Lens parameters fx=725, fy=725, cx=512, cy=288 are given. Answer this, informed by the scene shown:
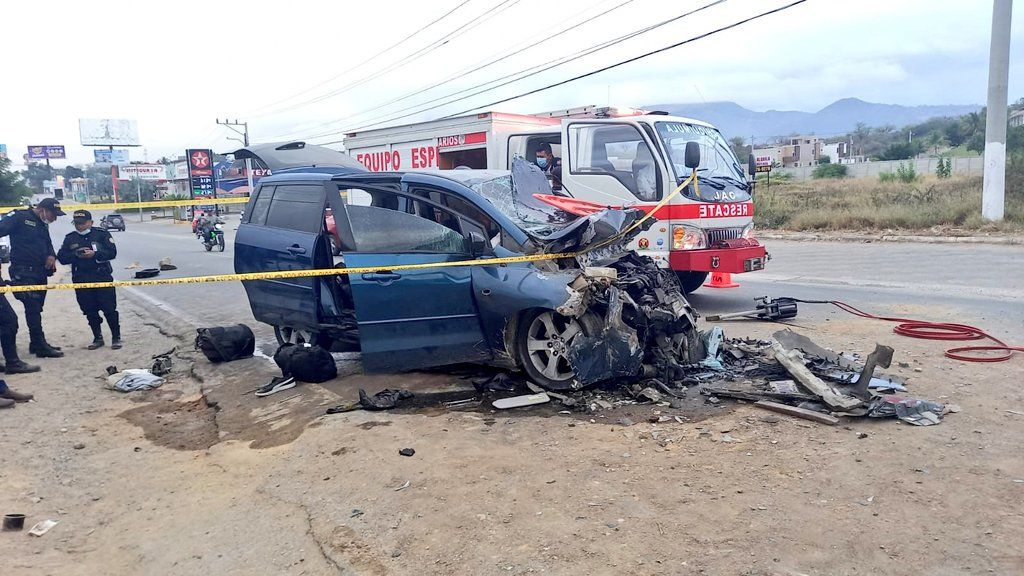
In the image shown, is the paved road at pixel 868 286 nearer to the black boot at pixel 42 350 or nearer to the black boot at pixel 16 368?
the black boot at pixel 42 350

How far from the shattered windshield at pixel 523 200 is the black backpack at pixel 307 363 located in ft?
6.83

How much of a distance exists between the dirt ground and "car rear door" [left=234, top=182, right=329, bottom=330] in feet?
4.15

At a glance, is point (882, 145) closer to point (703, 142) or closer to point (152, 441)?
point (703, 142)

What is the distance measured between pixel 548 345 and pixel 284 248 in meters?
3.11

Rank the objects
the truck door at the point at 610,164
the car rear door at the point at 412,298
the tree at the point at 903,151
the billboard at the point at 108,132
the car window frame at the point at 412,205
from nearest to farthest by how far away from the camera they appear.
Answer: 1. the car rear door at the point at 412,298
2. the car window frame at the point at 412,205
3. the truck door at the point at 610,164
4. the tree at the point at 903,151
5. the billboard at the point at 108,132

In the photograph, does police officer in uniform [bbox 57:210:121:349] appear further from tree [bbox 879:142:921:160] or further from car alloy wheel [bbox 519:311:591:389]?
tree [bbox 879:142:921:160]

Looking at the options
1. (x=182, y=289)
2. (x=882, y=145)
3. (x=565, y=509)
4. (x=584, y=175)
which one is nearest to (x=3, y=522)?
(x=565, y=509)

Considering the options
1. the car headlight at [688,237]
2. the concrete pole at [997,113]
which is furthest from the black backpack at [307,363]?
the concrete pole at [997,113]

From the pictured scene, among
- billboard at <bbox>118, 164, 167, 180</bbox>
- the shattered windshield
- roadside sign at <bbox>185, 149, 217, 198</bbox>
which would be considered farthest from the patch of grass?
billboard at <bbox>118, 164, 167, 180</bbox>

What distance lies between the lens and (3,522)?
4.16m

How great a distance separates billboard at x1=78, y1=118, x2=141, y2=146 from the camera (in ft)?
319

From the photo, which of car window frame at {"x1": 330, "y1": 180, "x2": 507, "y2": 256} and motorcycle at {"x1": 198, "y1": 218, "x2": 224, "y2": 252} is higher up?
car window frame at {"x1": 330, "y1": 180, "x2": 507, "y2": 256}

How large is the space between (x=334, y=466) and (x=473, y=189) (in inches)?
→ 109

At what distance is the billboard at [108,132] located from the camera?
319 ft
